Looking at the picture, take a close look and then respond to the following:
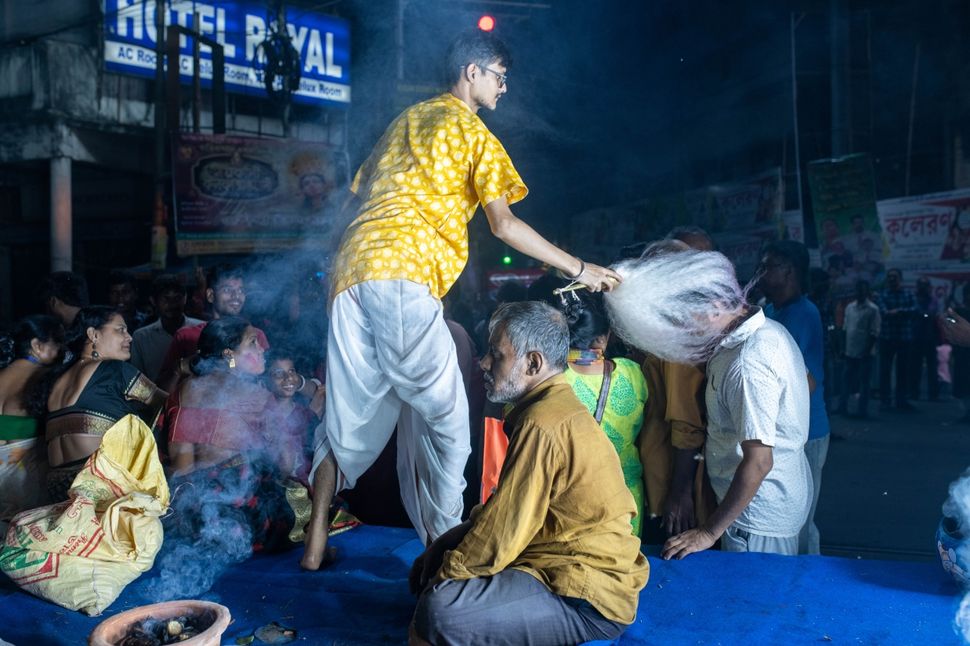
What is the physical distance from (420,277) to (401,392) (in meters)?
0.47

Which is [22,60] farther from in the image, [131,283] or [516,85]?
[131,283]

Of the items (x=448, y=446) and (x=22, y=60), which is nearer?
(x=448, y=446)

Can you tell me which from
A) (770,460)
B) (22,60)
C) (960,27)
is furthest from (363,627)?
(22,60)

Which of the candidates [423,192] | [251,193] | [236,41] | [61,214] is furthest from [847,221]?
[61,214]

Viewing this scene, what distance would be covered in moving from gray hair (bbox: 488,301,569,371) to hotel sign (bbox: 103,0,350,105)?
13053 mm

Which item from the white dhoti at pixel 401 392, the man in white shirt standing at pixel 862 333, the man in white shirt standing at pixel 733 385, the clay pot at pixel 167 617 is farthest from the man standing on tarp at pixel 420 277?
the man in white shirt standing at pixel 862 333

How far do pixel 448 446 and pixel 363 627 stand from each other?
0.75 metres

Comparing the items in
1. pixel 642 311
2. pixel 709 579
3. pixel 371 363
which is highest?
pixel 642 311

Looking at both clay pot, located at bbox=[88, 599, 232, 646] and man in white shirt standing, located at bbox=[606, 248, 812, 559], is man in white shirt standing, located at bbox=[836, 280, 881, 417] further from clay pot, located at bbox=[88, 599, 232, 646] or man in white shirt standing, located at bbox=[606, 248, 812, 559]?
clay pot, located at bbox=[88, 599, 232, 646]

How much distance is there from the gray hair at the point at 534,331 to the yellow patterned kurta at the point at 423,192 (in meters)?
0.61

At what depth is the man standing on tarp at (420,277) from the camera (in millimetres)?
3186

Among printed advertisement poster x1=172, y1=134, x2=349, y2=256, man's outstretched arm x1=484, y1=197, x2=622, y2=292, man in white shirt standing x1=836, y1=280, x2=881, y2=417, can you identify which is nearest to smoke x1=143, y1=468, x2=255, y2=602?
man's outstretched arm x1=484, y1=197, x2=622, y2=292

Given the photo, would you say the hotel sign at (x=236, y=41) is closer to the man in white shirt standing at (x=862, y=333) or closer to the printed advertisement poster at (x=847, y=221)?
the printed advertisement poster at (x=847, y=221)

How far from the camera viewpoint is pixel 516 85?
1424 cm
